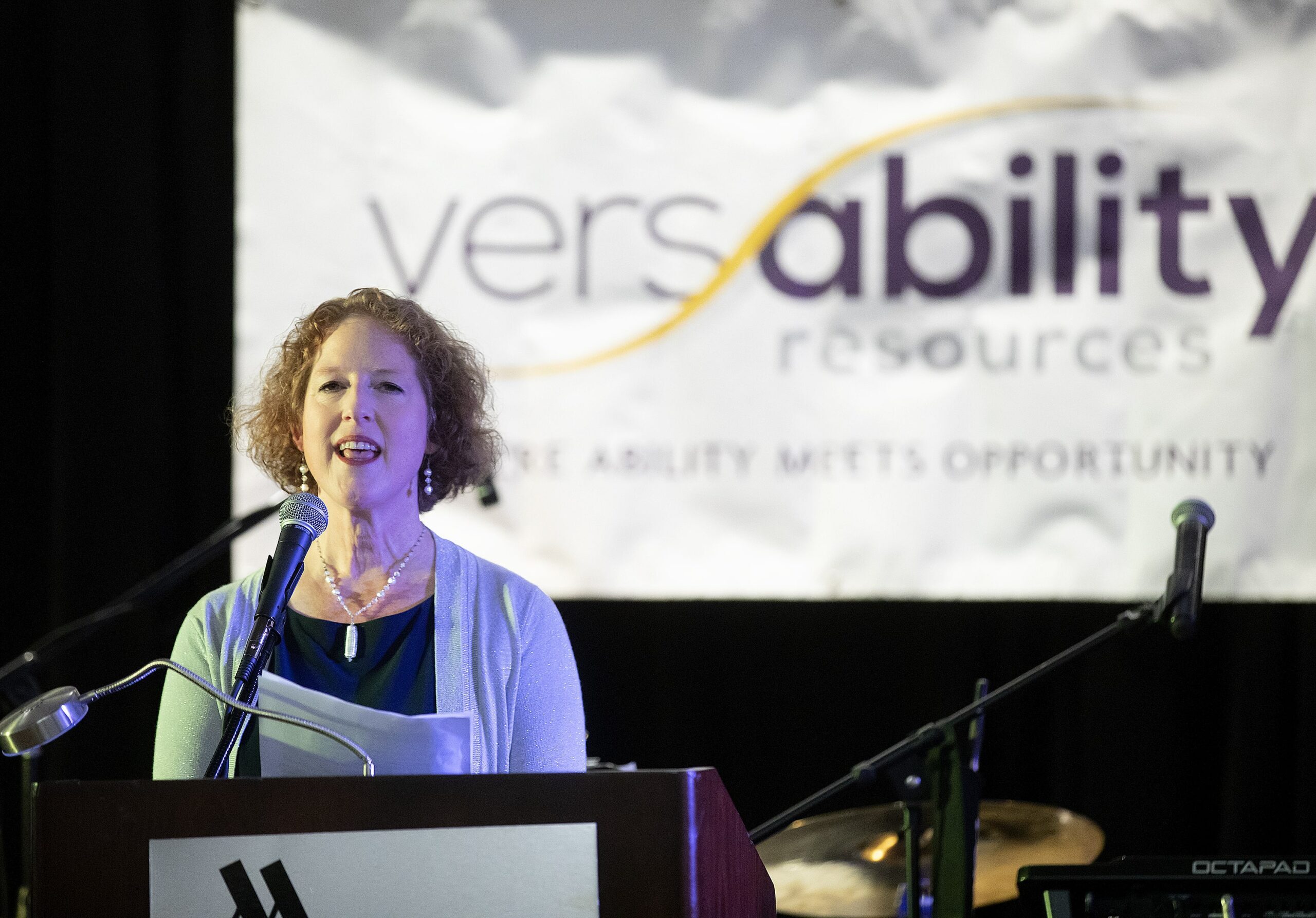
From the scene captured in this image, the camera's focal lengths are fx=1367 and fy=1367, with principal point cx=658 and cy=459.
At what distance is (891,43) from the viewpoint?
9.79 ft

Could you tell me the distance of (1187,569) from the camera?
6.44 ft

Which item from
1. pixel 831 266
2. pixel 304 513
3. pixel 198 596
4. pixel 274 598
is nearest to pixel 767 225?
pixel 831 266

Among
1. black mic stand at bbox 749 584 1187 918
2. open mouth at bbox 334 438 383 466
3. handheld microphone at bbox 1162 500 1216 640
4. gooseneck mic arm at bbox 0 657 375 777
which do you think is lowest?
black mic stand at bbox 749 584 1187 918

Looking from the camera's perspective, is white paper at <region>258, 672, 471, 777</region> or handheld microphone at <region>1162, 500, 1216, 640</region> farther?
handheld microphone at <region>1162, 500, 1216, 640</region>

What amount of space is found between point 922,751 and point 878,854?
0.42 meters

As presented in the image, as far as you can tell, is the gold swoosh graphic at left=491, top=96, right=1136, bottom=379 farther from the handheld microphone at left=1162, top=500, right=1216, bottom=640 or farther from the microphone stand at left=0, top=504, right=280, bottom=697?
the handheld microphone at left=1162, top=500, right=1216, bottom=640

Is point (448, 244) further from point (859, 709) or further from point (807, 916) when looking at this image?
point (807, 916)

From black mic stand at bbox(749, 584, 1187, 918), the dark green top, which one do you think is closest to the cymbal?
black mic stand at bbox(749, 584, 1187, 918)

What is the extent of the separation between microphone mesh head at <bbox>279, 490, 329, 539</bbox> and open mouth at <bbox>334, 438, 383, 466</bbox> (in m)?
0.25

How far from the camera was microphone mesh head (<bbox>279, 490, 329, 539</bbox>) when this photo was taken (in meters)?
1.47

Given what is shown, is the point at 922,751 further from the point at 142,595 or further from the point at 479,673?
the point at 142,595

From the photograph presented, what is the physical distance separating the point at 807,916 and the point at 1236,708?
1099 millimetres

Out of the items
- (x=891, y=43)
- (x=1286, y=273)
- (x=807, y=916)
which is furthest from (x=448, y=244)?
(x=1286, y=273)

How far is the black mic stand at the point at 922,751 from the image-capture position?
6.43ft
